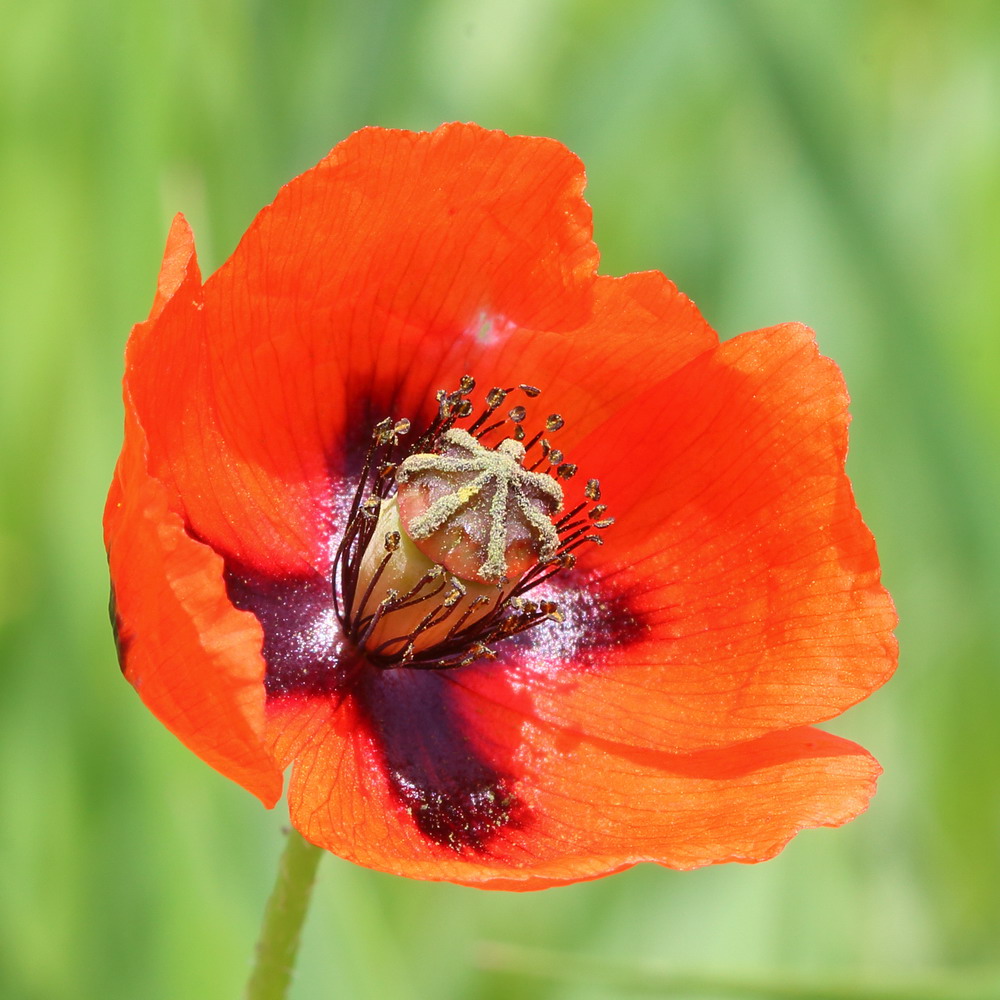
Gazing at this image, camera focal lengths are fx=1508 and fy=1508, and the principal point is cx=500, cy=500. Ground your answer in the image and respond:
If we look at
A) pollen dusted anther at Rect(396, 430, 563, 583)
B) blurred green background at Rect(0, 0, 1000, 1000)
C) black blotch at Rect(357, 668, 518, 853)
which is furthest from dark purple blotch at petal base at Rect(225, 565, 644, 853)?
blurred green background at Rect(0, 0, 1000, 1000)

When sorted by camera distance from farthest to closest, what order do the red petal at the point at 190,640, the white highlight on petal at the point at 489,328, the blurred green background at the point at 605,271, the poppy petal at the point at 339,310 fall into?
the blurred green background at the point at 605,271
the white highlight on petal at the point at 489,328
the poppy petal at the point at 339,310
the red petal at the point at 190,640

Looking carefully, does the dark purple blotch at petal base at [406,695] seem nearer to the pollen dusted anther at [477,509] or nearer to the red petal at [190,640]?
the pollen dusted anther at [477,509]

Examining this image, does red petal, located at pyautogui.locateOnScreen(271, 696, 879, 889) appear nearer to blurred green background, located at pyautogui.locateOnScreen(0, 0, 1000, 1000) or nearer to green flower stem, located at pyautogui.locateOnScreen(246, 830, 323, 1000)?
green flower stem, located at pyautogui.locateOnScreen(246, 830, 323, 1000)

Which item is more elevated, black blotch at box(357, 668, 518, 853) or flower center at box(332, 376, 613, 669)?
flower center at box(332, 376, 613, 669)

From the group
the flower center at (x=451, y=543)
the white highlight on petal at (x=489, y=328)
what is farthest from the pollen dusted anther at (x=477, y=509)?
the white highlight on petal at (x=489, y=328)

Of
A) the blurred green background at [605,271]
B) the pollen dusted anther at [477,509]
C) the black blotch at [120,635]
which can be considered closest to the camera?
the black blotch at [120,635]

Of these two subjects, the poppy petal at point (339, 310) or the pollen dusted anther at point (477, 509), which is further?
the pollen dusted anther at point (477, 509)

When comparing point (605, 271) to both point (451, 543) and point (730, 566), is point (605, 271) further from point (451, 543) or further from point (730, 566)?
point (451, 543)
